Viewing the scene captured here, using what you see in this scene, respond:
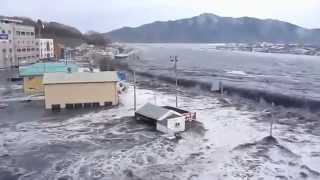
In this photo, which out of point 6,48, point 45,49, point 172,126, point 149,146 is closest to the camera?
point 149,146

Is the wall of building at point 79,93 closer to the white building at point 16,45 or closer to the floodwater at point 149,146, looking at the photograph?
the floodwater at point 149,146

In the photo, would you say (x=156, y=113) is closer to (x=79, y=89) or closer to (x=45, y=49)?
(x=79, y=89)

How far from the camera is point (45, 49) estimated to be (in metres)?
78.7

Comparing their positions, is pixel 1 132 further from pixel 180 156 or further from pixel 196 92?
pixel 196 92

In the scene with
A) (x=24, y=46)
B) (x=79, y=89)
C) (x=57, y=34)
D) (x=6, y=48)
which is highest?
(x=57, y=34)

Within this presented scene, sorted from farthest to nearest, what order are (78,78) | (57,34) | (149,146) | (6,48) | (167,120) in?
(57,34) → (6,48) → (78,78) → (167,120) → (149,146)

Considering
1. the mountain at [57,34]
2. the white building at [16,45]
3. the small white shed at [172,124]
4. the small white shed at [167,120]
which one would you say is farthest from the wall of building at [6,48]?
the mountain at [57,34]

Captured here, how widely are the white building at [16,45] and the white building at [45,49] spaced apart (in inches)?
67.5

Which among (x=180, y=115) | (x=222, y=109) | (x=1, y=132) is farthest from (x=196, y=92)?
(x=1, y=132)

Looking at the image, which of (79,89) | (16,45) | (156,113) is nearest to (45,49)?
(16,45)

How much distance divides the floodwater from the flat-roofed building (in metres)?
1.15

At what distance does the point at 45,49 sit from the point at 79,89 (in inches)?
2078

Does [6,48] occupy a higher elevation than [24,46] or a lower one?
lower

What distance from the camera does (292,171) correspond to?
1670cm
